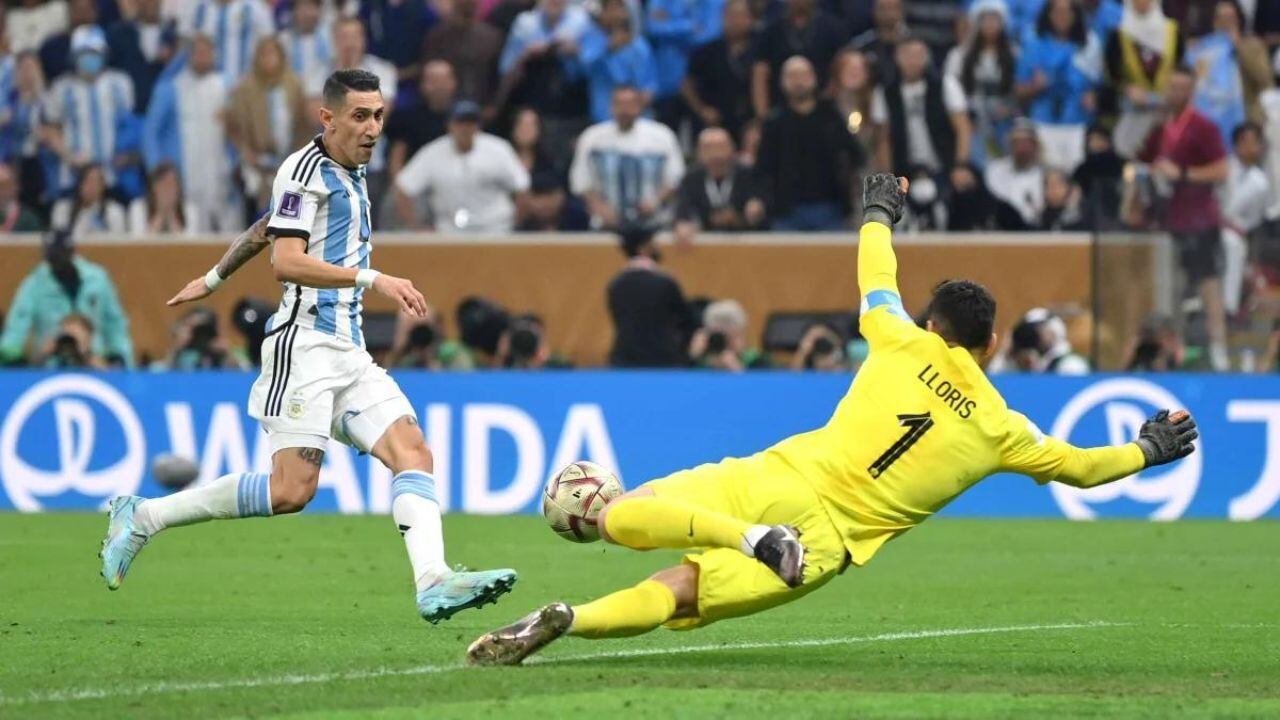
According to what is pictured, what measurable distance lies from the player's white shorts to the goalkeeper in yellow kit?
1.66 metres

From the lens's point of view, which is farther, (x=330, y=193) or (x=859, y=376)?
(x=330, y=193)

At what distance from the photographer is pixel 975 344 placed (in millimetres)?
8203

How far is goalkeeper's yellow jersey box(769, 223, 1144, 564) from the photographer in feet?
26.7

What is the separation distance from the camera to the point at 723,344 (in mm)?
18359

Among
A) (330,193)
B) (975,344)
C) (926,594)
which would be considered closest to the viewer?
(975,344)

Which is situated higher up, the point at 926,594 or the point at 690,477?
the point at 690,477

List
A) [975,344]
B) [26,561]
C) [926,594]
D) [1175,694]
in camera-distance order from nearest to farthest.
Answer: [1175,694]
[975,344]
[926,594]
[26,561]

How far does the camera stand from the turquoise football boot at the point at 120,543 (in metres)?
9.66

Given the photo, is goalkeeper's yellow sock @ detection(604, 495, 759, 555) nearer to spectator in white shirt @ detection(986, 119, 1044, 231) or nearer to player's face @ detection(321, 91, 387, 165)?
player's face @ detection(321, 91, 387, 165)

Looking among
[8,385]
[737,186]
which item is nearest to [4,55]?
[8,385]

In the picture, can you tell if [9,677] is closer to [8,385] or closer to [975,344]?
[975,344]

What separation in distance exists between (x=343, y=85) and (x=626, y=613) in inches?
108

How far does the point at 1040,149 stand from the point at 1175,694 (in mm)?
12535

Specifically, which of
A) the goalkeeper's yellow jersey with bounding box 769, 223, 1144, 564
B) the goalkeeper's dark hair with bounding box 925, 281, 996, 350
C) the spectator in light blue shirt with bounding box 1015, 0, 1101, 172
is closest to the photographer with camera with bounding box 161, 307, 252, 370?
the spectator in light blue shirt with bounding box 1015, 0, 1101, 172
